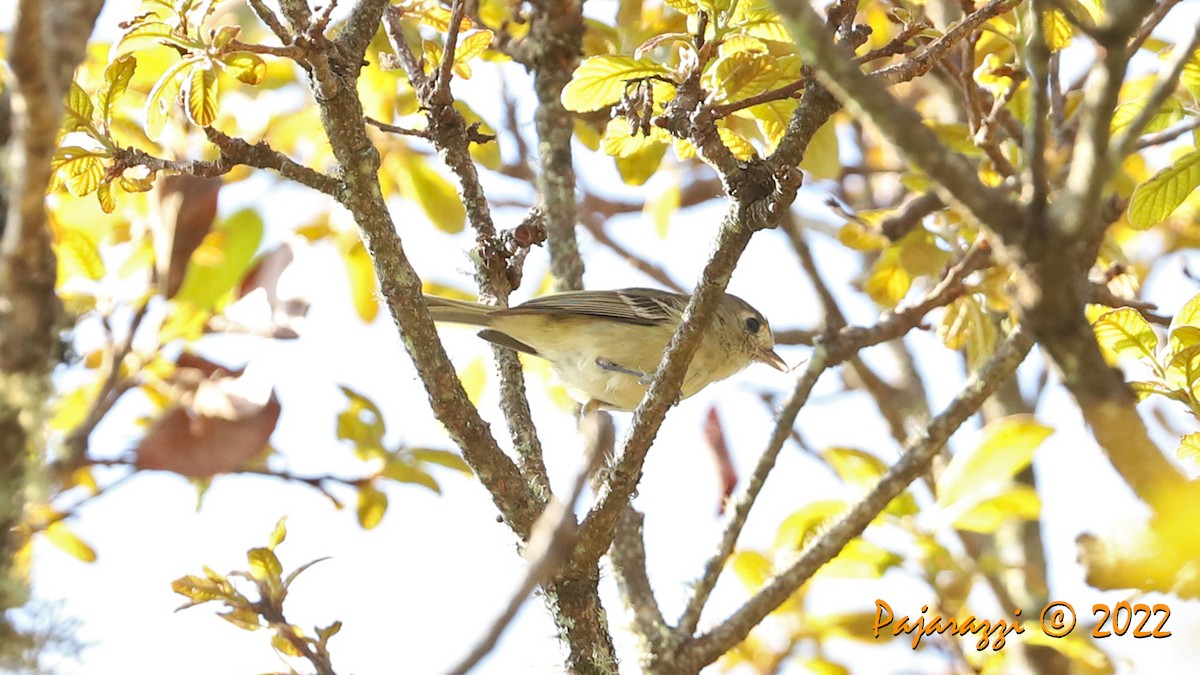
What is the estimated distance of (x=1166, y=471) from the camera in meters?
1.23

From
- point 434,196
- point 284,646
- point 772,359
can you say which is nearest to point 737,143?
point 284,646

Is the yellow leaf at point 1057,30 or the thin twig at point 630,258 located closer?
the yellow leaf at point 1057,30

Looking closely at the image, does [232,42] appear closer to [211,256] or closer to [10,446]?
[10,446]

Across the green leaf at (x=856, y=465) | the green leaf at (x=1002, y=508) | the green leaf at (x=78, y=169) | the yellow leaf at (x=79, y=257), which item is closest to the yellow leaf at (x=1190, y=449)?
the green leaf at (x=1002, y=508)

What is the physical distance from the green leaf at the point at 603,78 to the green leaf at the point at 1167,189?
103 cm

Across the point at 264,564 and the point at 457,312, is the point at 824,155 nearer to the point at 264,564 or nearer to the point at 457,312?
the point at 457,312

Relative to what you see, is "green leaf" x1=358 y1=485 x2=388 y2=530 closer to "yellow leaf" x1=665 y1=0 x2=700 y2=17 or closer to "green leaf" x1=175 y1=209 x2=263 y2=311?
"green leaf" x1=175 y1=209 x2=263 y2=311

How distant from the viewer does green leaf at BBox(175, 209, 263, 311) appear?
3.14 metres

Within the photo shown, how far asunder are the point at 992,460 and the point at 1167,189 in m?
0.86

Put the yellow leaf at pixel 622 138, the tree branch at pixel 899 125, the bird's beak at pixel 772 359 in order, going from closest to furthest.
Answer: the tree branch at pixel 899 125 → the yellow leaf at pixel 622 138 → the bird's beak at pixel 772 359

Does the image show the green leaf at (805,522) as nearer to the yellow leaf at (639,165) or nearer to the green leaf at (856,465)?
the green leaf at (856,465)

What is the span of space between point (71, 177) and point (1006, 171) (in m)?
2.34

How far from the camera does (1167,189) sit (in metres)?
2.33

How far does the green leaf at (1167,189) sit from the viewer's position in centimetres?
232
